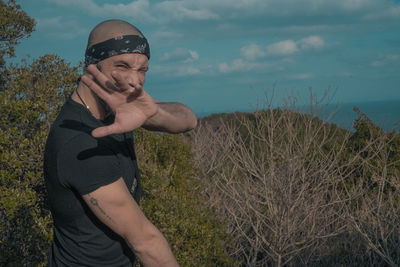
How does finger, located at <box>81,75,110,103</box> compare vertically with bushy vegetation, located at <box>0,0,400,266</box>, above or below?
above

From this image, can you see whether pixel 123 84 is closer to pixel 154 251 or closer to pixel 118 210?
pixel 118 210

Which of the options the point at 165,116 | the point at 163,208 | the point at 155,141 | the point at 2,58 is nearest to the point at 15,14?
the point at 2,58

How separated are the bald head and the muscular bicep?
2.07ft

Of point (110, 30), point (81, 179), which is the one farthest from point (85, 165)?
point (110, 30)

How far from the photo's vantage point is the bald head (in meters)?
1.80

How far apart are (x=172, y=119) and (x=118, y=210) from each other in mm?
761

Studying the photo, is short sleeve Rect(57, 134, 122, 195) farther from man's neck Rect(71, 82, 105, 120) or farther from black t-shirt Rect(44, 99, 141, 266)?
man's neck Rect(71, 82, 105, 120)

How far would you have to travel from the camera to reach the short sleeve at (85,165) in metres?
1.55

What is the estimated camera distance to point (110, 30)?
6.01 ft

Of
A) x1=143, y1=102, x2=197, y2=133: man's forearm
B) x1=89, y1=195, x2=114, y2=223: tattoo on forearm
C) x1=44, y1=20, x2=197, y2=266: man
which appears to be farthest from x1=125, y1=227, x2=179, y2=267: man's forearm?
x1=143, y1=102, x2=197, y2=133: man's forearm

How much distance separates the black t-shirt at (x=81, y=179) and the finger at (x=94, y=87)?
23 centimetres

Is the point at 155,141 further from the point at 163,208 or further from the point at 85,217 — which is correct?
the point at 85,217

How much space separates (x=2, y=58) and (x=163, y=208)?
243 inches

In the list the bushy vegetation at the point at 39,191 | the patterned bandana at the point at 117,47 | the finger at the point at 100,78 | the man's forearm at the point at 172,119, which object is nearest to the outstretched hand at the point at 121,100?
the finger at the point at 100,78
